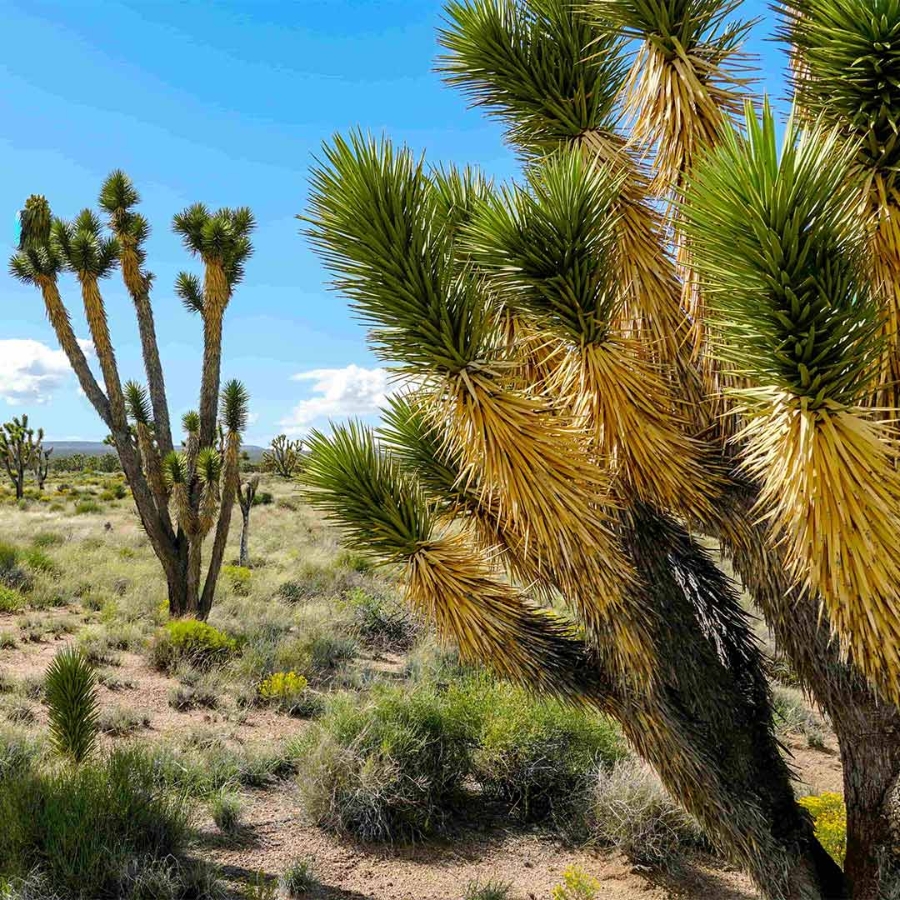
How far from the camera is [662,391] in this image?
147 inches

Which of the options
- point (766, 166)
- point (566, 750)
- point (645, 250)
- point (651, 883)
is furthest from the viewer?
point (566, 750)

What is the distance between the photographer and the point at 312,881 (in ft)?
18.4

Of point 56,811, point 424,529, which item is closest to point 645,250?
point 424,529

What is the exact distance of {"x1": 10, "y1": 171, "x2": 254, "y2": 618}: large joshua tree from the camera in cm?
1330

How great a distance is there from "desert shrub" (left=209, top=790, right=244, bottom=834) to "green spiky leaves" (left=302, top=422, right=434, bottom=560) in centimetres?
318

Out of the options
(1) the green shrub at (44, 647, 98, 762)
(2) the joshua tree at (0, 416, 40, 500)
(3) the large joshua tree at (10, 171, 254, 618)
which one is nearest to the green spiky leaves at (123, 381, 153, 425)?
(3) the large joshua tree at (10, 171, 254, 618)

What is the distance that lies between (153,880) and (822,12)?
5642mm

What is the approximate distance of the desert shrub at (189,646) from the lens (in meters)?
10.7

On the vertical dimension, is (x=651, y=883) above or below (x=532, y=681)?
below

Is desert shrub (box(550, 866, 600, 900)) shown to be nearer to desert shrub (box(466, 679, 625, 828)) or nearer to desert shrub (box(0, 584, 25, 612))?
desert shrub (box(466, 679, 625, 828))

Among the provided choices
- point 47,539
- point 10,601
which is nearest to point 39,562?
point 10,601

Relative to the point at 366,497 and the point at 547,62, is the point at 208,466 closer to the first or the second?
the point at 366,497

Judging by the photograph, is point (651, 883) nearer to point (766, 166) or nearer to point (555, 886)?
point (555, 886)

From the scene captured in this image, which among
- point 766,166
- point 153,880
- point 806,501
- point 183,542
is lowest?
point 153,880
